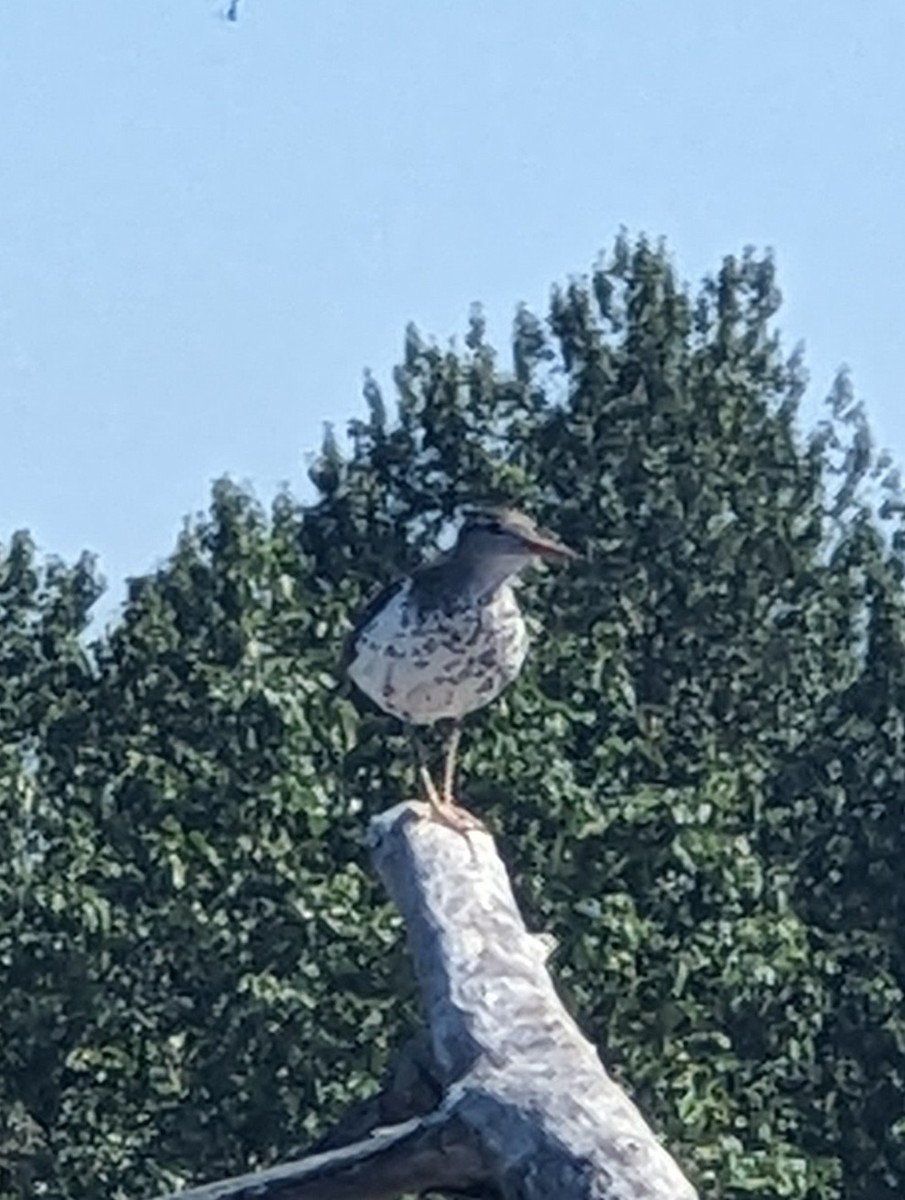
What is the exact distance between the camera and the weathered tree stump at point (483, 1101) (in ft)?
25.4

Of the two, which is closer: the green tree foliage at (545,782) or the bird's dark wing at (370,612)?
the bird's dark wing at (370,612)

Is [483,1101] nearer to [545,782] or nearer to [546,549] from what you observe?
[546,549]

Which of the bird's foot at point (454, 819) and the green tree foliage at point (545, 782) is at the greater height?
the green tree foliage at point (545, 782)

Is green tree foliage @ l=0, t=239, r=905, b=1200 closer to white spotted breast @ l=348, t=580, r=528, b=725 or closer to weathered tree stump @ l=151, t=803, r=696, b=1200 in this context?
white spotted breast @ l=348, t=580, r=528, b=725

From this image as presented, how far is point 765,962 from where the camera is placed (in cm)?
3272

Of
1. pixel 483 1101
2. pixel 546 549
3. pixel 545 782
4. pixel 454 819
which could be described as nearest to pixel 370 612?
pixel 546 549

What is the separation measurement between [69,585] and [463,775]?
662cm

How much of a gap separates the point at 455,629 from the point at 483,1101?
13.1ft

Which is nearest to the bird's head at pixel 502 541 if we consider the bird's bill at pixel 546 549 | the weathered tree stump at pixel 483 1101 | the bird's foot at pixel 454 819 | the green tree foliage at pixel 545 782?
the bird's bill at pixel 546 549

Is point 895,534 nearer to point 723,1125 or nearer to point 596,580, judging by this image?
point 596,580

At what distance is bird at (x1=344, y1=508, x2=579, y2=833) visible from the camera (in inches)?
477

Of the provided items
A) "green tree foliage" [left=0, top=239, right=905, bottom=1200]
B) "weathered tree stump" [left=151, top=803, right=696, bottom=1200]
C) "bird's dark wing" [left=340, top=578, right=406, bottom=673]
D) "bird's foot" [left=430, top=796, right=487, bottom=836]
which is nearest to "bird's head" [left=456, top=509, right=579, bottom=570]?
"bird's dark wing" [left=340, top=578, right=406, bottom=673]

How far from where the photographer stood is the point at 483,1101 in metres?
8.17

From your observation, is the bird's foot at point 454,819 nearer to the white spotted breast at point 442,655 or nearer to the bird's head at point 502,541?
the white spotted breast at point 442,655
